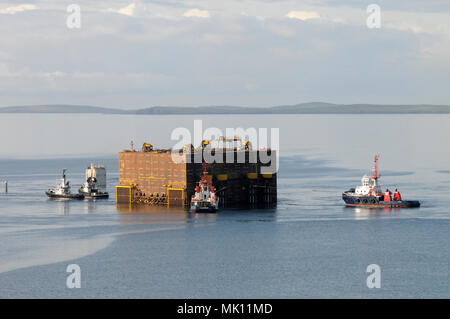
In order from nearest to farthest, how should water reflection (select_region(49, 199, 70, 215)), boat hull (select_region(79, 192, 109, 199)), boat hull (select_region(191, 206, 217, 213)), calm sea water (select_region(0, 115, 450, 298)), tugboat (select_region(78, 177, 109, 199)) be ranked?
calm sea water (select_region(0, 115, 450, 298)) → boat hull (select_region(191, 206, 217, 213)) → water reflection (select_region(49, 199, 70, 215)) → boat hull (select_region(79, 192, 109, 199)) → tugboat (select_region(78, 177, 109, 199))

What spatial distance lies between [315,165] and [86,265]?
11398 centimetres

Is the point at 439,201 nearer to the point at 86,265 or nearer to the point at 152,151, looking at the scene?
the point at 152,151

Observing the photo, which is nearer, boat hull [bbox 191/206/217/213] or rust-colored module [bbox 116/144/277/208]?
boat hull [bbox 191/206/217/213]

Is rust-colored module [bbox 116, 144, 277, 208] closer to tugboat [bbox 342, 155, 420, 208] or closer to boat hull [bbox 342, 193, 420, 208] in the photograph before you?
boat hull [bbox 342, 193, 420, 208]

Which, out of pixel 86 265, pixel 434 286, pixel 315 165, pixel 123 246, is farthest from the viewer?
pixel 315 165

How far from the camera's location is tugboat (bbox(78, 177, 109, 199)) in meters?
135

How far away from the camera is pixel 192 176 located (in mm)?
120312

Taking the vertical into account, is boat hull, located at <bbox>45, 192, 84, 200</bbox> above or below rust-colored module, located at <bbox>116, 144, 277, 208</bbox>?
below

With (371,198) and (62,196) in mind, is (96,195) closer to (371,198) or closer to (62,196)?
(62,196)

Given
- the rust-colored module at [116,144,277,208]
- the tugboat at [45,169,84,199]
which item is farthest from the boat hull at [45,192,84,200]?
the rust-colored module at [116,144,277,208]

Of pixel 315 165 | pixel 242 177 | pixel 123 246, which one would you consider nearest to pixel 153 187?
pixel 242 177

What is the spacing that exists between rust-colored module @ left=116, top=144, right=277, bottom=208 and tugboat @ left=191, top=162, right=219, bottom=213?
9.51 ft

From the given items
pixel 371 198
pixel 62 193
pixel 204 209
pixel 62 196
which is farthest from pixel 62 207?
pixel 371 198

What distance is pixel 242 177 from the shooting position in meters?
127
